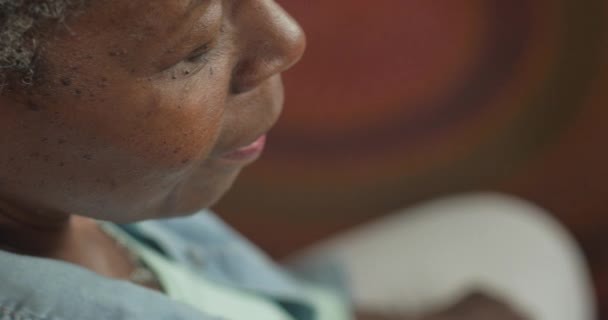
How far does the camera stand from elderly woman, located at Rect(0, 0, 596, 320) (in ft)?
1.28

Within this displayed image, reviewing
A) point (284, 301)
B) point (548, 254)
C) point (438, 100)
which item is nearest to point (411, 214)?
point (548, 254)

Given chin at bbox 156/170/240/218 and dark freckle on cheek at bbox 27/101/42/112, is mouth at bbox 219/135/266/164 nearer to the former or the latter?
chin at bbox 156/170/240/218

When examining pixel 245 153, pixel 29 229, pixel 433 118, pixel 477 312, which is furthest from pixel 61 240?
pixel 433 118

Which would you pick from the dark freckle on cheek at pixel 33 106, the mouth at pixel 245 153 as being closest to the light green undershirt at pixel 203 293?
the mouth at pixel 245 153

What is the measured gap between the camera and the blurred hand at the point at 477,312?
36.0 inches

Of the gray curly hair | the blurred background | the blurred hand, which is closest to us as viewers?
the gray curly hair

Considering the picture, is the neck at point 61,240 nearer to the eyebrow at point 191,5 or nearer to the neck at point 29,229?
the neck at point 29,229

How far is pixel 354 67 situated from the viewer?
147 cm

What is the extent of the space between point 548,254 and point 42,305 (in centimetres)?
67

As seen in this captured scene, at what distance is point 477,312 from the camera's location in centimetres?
92

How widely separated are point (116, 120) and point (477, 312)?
2.00 ft

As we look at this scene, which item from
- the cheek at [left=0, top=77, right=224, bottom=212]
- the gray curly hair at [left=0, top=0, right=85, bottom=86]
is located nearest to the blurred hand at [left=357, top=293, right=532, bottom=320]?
the cheek at [left=0, top=77, right=224, bottom=212]

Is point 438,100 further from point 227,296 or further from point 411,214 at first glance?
point 227,296

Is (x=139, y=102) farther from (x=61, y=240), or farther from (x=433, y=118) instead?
(x=433, y=118)
